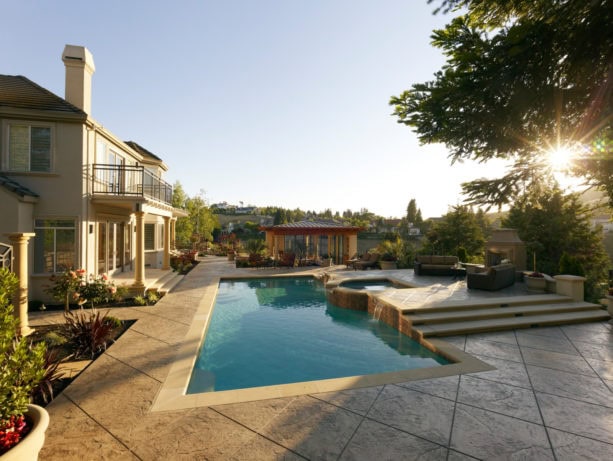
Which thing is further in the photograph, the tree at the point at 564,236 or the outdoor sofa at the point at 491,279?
the tree at the point at 564,236

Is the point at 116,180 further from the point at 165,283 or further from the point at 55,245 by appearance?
the point at 165,283

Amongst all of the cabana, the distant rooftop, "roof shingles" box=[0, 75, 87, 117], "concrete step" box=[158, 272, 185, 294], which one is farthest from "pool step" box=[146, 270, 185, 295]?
the distant rooftop

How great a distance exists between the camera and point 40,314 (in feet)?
30.4

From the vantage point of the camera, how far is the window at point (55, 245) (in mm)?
10320

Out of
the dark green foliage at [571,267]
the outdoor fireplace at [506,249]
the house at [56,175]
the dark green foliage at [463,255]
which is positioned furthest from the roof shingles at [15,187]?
the dark green foliage at [463,255]

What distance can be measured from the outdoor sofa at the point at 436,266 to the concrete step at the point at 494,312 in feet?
19.3

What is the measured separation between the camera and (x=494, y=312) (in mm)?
8898

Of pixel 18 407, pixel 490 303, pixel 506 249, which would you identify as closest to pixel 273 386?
pixel 18 407

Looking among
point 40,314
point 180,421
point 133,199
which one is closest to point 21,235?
point 40,314

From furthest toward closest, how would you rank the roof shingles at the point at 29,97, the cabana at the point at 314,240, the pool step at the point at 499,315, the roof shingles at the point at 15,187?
the cabana at the point at 314,240
the roof shingles at the point at 29,97
the roof shingles at the point at 15,187
the pool step at the point at 499,315

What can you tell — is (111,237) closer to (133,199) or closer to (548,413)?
(133,199)

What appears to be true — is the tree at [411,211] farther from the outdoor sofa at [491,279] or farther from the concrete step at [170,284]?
the concrete step at [170,284]

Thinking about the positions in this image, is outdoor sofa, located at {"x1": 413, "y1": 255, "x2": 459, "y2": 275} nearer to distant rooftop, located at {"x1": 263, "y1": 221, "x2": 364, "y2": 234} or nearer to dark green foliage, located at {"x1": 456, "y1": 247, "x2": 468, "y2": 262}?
dark green foliage, located at {"x1": 456, "y1": 247, "x2": 468, "y2": 262}

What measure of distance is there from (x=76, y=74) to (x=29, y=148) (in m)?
3.30
